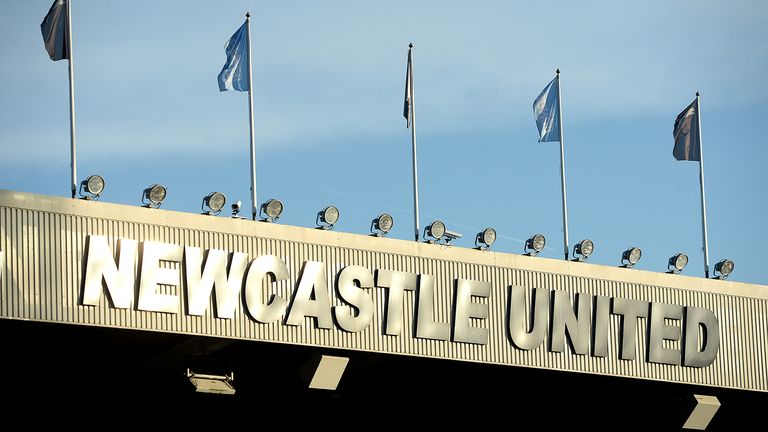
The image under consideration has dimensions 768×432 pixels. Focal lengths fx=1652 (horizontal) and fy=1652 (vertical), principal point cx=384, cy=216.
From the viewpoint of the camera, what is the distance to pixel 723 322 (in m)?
49.8

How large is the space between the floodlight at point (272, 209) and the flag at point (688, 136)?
54.0 ft

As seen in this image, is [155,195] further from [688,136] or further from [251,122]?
[688,136]

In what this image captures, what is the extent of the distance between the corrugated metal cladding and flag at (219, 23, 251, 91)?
5.39 metres

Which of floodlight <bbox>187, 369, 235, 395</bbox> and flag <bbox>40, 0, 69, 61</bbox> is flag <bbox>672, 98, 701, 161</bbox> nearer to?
floodlight <bbox>187, 369, 235, 395</bbox>

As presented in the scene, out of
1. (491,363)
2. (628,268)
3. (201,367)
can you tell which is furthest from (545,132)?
(201,367)

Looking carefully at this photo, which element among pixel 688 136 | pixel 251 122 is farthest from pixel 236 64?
pixel 688 136

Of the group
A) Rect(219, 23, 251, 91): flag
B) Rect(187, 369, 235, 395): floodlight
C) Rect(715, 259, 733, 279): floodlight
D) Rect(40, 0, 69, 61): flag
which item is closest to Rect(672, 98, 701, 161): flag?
Rect(715, 259, 733, 279): floodlight

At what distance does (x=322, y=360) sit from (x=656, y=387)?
12728 millimetres

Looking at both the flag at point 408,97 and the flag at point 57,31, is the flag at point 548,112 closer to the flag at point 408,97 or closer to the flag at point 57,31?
the flag at point 408,97

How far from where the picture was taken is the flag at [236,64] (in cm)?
4541

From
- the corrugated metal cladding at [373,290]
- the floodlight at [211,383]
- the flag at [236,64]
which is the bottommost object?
the floodlight at [211,383]

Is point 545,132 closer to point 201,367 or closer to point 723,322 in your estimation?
point 723,322

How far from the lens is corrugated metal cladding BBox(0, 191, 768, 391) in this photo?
3809cm

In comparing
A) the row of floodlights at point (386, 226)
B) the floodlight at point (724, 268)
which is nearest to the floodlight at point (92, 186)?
the row of floodlights at point (386, 226)
